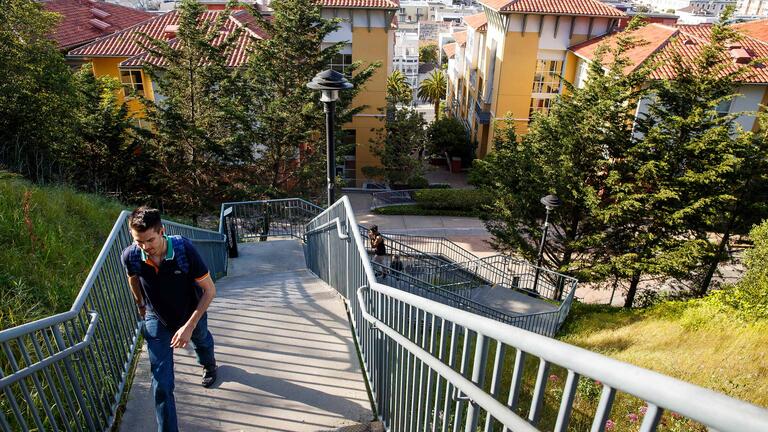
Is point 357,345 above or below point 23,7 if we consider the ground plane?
below

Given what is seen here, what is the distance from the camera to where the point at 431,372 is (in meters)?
2.88

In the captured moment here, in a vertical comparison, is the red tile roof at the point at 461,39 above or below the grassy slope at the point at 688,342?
above

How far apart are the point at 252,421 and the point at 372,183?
2828cm

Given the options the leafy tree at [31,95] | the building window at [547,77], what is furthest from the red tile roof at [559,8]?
the leafy tree at [31,95]

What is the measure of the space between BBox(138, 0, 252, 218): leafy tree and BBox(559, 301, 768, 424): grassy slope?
14.1 meters

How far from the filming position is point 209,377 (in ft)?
14.2

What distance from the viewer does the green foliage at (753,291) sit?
347 inches

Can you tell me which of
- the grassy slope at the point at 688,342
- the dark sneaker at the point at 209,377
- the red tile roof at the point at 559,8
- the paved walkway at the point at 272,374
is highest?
the red tile roof at the point at 559,8

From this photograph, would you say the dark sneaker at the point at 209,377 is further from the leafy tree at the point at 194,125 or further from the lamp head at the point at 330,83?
the leafy tree at the point at 194,125

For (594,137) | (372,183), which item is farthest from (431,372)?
(372,183)

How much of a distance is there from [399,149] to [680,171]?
1734 cm

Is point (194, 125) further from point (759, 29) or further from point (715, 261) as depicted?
point (759, 29)

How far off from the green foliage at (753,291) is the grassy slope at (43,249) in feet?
35.4

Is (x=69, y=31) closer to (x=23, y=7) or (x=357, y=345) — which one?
(x=23, y=7)
